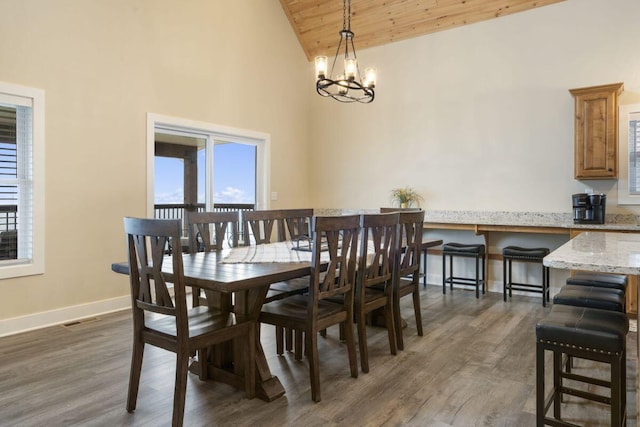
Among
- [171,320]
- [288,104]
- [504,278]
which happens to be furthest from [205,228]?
[288,104]

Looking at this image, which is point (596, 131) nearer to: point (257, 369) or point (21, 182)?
point (257, 369)

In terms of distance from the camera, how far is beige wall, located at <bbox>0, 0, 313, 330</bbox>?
3812 mm

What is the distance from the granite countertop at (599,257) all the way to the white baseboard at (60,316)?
404 cm

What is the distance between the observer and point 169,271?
A: 2.23 metres

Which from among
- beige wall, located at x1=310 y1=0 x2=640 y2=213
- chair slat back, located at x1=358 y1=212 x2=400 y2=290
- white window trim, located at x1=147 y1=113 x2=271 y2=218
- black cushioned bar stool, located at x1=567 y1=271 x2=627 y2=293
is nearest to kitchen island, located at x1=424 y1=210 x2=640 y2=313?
beige wall, located at x1=310 y1=0 x2=640 y2=213

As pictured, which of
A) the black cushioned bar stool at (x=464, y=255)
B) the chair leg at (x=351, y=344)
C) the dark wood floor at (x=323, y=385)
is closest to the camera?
the dark wood floor at (x=323, y=385)

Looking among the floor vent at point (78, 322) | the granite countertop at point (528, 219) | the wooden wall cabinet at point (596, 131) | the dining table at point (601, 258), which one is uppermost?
the wooden wall cabinet at point (596, 131)

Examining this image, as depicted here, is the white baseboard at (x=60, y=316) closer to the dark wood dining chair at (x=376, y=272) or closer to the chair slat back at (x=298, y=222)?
the chair slat back at (x=298, y=222)

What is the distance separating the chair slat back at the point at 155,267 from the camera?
2.01 metres

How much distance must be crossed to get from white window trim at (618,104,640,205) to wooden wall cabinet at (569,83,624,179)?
0.21m

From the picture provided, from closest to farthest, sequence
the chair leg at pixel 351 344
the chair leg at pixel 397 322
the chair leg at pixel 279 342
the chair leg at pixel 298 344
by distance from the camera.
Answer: the chair leg at pixel 351 344 → the chair leg at pixel 298 344 → the chair leg at pixel 279 342 → the chair leg at pixel 397 322

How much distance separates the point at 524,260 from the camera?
4715mm

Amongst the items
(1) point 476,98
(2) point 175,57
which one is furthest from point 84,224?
(1) point 476,98

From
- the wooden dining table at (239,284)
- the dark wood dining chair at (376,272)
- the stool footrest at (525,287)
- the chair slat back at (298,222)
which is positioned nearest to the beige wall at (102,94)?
the chair slat back at (298,222)
